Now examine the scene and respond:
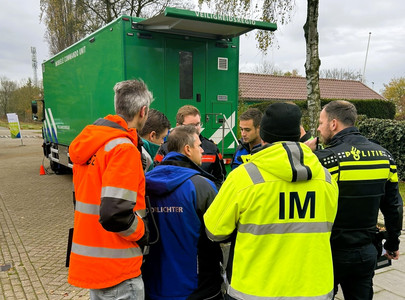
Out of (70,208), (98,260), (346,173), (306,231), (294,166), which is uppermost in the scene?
(294,166)

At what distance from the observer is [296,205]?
1667 millimetres

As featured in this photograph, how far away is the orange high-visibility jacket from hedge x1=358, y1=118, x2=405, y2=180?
28.6 feet

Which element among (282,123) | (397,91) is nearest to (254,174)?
(282,123)

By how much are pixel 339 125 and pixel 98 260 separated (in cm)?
190

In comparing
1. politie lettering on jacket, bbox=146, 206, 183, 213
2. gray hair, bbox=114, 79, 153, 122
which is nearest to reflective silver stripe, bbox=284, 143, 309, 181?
politie lettering on jacket, bbox=146, 206, 183, 213

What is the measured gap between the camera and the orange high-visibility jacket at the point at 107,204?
70.9 inches

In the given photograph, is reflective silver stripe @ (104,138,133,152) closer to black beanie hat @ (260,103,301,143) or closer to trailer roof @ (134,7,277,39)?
black beanie hat @ (260,103,301,143)

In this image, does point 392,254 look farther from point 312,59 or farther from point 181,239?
point 312,59

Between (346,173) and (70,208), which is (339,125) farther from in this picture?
(70,208)

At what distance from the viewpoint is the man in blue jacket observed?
2.00m

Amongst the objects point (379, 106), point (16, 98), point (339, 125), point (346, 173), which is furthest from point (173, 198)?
point (16, 98)

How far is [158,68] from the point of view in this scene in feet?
19.2

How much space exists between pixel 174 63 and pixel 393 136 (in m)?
6.46

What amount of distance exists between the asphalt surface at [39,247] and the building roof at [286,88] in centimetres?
1751
